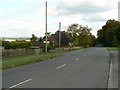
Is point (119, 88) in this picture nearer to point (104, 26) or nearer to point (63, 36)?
point (63, 36)

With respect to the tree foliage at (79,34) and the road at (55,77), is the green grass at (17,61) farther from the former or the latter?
the tree foliage at (79,34)

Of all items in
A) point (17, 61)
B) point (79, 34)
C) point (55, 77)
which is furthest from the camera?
point (79, 34)

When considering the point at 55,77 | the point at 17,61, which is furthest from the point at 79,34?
the point at 55,77

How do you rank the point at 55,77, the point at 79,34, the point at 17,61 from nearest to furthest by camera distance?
the point at 55,77 < the point at 17,61 < the point at 79,34

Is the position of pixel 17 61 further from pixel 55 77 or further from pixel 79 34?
pixel 79 34

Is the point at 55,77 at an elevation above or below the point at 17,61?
above

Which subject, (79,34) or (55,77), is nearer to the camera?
(55,77)

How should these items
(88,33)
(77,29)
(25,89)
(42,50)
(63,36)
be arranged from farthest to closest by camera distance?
1. (88,33)
2. (77,29)
3. (63,36)
4. (42,50)
5. (25,89)

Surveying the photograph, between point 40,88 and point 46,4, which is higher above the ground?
point 46,4

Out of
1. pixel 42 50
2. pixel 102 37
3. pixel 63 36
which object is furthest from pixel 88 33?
pixel 42 50

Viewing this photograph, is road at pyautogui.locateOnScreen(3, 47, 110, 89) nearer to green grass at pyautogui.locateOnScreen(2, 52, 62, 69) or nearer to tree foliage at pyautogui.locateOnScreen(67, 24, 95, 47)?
green grass at pyautogui.locateOnScreen(2, 52, 62, 69)

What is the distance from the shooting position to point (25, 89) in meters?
13.3

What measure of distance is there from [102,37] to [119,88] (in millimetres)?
161152

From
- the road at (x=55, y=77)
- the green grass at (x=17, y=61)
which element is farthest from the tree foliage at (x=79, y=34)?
the road at (x=55, y=77)
